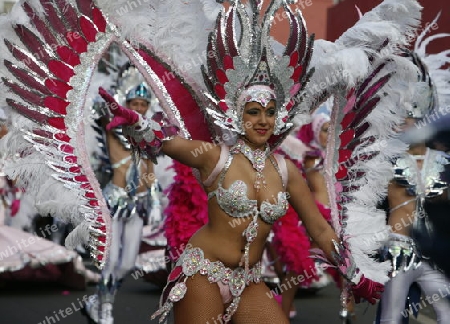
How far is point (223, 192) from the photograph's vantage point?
13.0 ft

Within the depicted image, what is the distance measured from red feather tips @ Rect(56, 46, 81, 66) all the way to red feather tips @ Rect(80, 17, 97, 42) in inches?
4.6

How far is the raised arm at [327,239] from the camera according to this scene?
4.14m

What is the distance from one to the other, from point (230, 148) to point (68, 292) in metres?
5.12

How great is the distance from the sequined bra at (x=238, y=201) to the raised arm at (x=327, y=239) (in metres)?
0.17

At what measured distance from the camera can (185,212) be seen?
5.58 meters

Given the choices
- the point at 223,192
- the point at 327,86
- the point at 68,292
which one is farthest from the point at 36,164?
the point at 68,292

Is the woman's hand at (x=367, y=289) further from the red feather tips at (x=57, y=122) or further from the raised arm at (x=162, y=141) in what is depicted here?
the red feather tips at (x=57, y=122)

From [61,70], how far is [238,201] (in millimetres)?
1202

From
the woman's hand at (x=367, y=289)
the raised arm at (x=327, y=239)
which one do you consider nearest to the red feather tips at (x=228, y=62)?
the raised arm at (x=327, y=239)

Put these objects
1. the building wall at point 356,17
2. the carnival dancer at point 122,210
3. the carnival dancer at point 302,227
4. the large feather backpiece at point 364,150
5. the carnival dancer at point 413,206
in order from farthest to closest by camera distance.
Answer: the building wall at point 356,17
the carnival dancer at point 302,227
the carnival dancer at point 122,210
the carnival dancer at point 413,206
the large feather backpiece at point 364,150

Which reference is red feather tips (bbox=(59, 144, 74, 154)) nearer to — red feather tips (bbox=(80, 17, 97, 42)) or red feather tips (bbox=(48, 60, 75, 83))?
red feather tips (bbox=(48, 60, 75, 83))

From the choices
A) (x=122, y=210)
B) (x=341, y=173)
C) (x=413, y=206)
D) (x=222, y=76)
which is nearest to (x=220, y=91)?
(x=222, y=76)

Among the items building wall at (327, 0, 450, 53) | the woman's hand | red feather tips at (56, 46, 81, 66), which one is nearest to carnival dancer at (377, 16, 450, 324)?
the woman's hand

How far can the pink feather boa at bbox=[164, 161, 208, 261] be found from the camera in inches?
218
